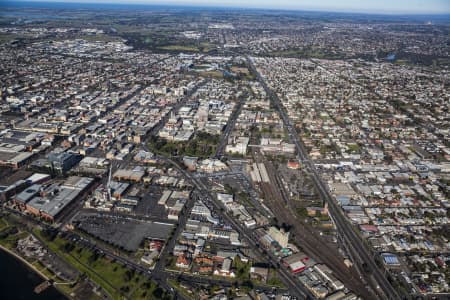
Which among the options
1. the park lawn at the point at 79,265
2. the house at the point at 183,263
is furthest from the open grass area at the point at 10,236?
the house at the point at 183,263

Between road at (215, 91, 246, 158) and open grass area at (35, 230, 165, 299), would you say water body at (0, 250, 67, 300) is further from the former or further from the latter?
road at (215, 91, 246, 158)

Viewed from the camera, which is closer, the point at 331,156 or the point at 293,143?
the point at 331,156

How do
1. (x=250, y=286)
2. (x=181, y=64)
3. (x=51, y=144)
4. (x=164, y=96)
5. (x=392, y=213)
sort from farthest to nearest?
(x=181, y=64)
(x=164, y=96)
(x=51, y=144)
(x=392, y=213)
(x=250, y=286)

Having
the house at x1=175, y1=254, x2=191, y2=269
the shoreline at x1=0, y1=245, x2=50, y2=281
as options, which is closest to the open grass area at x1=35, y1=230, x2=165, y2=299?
the shoreline at x1=0, y1=245, x2=50, y2=281

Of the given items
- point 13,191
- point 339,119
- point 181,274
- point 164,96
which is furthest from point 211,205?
point 164,96

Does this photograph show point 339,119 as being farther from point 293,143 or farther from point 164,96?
point 164,96

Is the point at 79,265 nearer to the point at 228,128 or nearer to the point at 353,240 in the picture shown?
the point at 353,240

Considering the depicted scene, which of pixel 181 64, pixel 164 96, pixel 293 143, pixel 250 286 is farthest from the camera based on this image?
pixel 181 64

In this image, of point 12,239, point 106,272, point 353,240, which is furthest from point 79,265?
point 353,240
